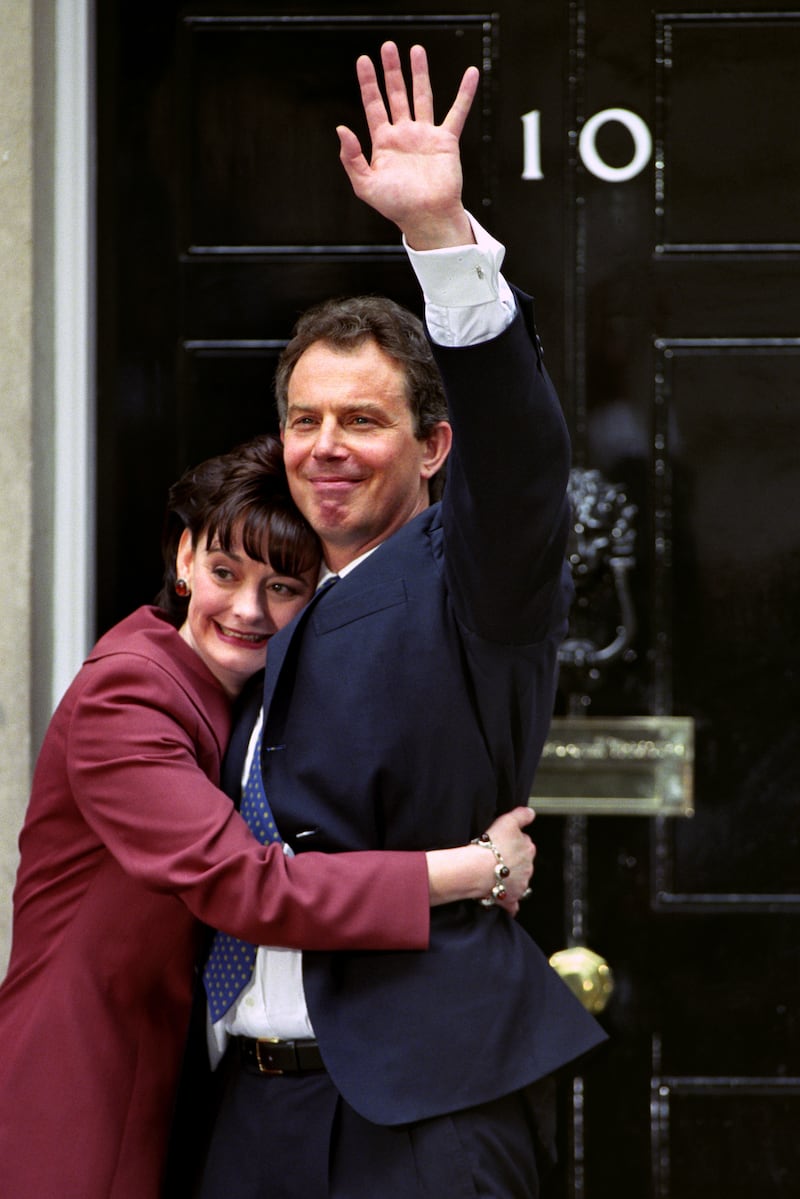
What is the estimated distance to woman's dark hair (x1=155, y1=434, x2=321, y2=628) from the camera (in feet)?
6.88

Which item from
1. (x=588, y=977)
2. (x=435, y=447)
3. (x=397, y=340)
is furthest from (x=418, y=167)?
(x=588, y=977)

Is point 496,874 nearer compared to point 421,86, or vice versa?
point 421,86

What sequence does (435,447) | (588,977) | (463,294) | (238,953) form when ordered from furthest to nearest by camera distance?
1. (588,977)
2. (435,447)
3. (238,953)
4. (463,294)

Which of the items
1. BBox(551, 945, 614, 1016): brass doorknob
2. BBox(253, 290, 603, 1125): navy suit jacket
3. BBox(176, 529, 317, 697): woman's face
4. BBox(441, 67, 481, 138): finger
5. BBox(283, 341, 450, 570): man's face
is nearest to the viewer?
BBox(441, 67, 481, 138): finger

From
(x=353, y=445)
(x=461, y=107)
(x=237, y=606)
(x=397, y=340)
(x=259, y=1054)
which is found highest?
(x=461, y=107)

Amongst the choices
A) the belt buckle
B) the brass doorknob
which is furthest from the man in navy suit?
the brass doorknob

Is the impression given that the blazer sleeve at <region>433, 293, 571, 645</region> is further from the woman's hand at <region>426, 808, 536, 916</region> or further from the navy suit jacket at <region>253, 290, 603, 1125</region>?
the woman's hand at <region>426, 808, 536, 916</region>

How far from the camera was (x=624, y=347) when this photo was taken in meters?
2.78

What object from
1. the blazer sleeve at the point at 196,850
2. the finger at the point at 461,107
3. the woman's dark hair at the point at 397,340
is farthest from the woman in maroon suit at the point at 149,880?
the finger at the point at 461,107

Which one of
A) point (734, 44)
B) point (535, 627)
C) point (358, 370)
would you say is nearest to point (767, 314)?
point (734, 44)

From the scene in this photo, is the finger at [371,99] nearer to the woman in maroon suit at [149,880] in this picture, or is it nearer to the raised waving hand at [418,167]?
the raised waving hand at [418,167]

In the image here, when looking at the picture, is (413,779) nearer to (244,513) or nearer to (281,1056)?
(281,1056)

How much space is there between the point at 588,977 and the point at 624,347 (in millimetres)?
1258

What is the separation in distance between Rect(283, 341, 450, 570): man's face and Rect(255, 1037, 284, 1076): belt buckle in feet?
2.36
